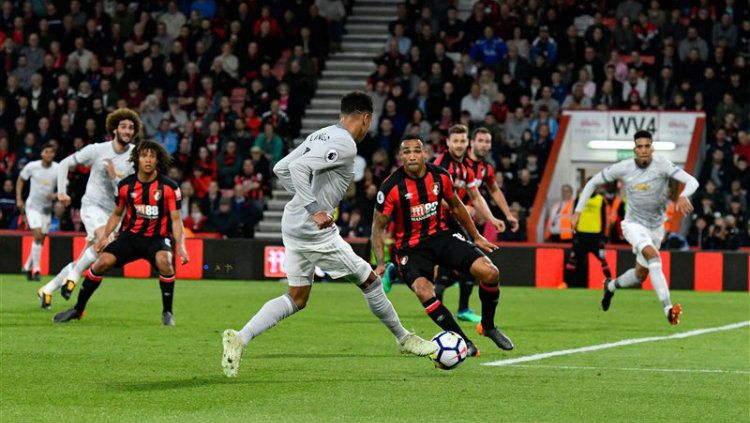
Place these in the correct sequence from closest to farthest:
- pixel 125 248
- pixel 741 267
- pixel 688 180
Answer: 1. pixel 125 248
2. pixel 688 180
3. pixel 741 267

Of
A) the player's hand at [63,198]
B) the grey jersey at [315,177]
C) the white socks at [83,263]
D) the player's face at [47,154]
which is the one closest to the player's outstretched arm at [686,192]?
the grey jersey at [315,177]

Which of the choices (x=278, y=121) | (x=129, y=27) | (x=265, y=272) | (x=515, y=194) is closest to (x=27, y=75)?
(x=129, y=27)

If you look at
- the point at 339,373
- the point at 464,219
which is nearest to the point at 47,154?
the point at 464,219

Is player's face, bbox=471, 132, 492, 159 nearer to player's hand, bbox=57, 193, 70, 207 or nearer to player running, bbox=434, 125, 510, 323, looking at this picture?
player running, bbox=434, 125, 510, 323

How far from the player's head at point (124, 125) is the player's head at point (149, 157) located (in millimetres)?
1129

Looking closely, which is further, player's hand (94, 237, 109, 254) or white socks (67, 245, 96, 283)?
white socks (67, 245, 96, 283)

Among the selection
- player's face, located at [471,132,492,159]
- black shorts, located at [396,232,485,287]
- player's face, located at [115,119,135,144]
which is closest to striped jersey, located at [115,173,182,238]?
player's face, located at [115,119,135,144]

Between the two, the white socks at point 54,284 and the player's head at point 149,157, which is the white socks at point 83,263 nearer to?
the white socks at point 54,284

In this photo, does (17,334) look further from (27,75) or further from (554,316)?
(27,75)

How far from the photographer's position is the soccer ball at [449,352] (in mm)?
10109

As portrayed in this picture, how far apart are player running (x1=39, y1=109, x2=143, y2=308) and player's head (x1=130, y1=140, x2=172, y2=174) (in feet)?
3.92

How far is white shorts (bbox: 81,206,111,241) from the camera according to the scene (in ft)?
52.9

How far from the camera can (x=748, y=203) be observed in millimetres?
25172

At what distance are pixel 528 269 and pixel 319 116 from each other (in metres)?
7.67
